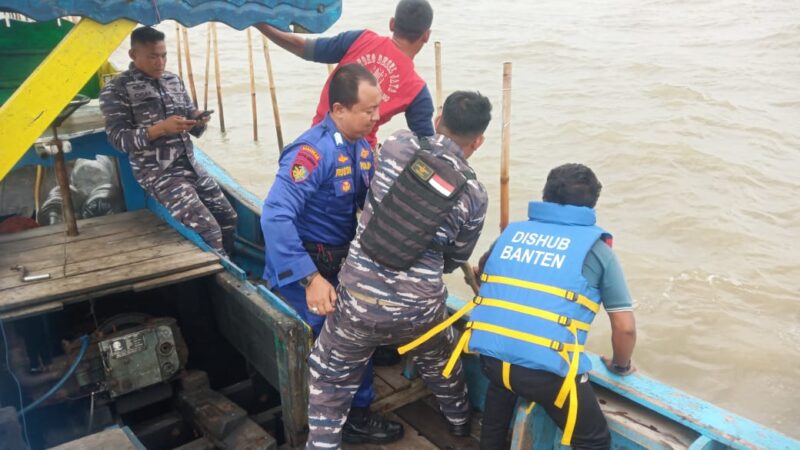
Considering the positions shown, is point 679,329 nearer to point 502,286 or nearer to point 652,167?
point 652,167

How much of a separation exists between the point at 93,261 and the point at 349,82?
1.72m

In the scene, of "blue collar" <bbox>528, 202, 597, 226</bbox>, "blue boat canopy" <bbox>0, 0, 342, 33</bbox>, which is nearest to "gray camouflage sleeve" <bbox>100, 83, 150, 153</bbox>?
"blue boat canopy" <bbox>0, 0, 342, 33</bbox>

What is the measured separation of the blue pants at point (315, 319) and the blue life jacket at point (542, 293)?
0.70 meters

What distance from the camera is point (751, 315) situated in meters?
6.85

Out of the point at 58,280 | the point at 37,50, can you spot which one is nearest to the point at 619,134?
the point at 37,50

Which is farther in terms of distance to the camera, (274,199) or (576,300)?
(274,199)

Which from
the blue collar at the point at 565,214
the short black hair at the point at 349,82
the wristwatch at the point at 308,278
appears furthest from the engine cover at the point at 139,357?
the blue collar at the point at 565,214

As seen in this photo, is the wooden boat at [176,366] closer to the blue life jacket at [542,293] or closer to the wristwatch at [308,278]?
the wristwatch at [308,278]

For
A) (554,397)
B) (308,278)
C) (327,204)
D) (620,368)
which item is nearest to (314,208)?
(327,204)

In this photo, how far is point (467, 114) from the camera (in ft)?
8.08

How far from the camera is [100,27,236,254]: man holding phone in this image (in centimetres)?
373

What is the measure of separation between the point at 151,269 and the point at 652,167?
8843 millimetres

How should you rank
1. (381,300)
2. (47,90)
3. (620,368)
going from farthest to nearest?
(620,368) → (381,300) → (47,90)

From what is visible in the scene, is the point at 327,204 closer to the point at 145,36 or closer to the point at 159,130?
the point at 159,130
